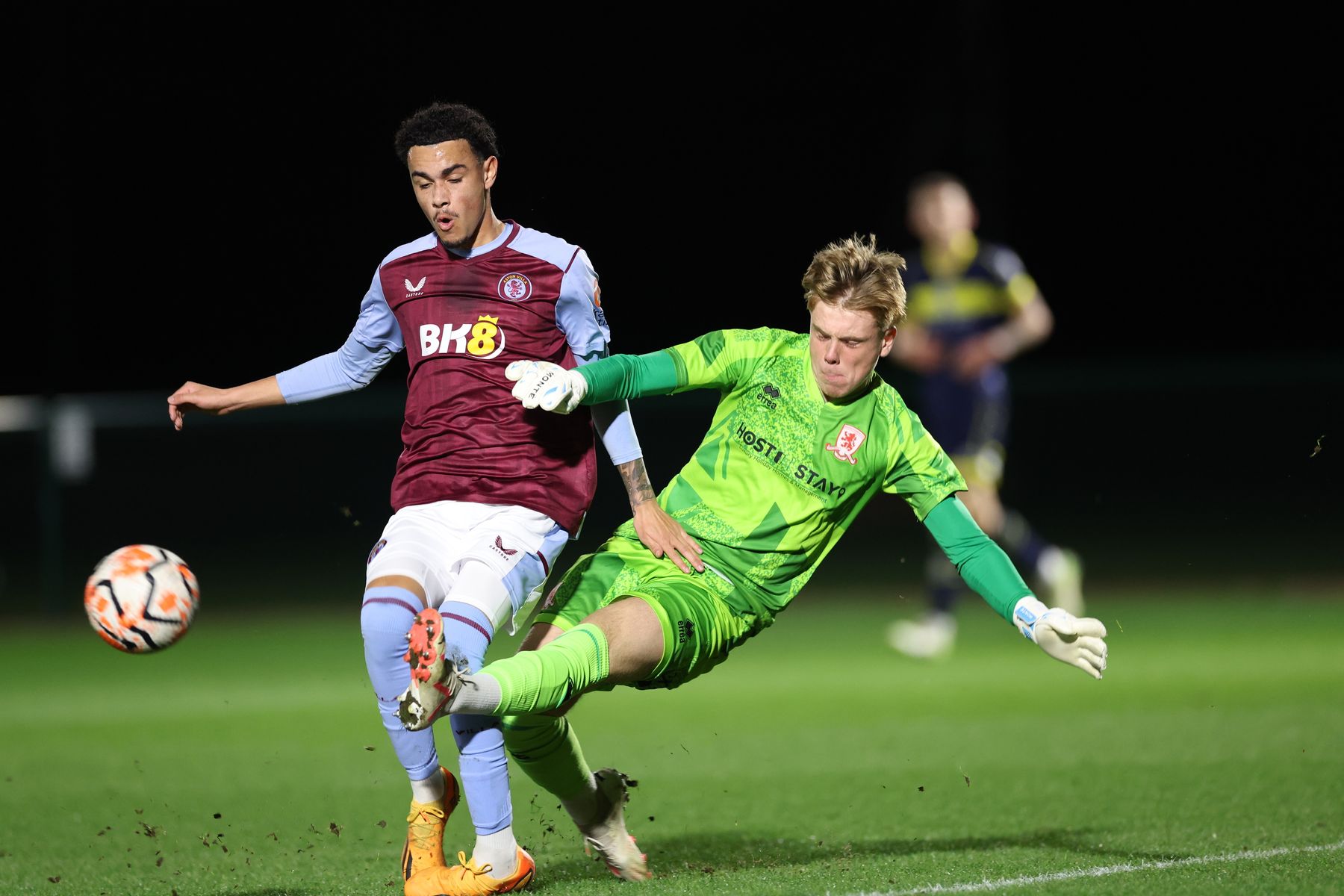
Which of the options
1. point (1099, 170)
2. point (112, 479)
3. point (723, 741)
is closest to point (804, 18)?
point (1099, 170)

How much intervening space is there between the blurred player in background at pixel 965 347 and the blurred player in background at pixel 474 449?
227 inches

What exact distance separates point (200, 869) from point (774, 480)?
7.72 feet

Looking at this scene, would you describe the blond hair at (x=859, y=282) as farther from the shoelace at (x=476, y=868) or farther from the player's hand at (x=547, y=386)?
the shoelace at (x=476, y=868)

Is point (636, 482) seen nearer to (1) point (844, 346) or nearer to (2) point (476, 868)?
(1) point (844, 346)

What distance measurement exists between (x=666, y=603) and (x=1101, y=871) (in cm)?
158

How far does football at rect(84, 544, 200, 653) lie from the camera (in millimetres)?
4566

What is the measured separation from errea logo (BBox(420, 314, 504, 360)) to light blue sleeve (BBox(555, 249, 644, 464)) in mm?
214

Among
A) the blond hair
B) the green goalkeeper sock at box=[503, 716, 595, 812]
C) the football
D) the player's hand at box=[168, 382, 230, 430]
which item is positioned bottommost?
the green goalkeeper sock at box=[503, 716, 595, 812]

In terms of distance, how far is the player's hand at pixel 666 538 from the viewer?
15.7 feet

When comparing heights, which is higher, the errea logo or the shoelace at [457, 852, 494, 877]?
the errea logo

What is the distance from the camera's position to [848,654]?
10.9 metres

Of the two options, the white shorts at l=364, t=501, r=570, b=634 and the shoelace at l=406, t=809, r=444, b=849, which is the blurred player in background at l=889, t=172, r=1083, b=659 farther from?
the shoelace at l=406, t=809, r=444, b=849

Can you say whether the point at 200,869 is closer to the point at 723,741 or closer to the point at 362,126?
the point at 723,741

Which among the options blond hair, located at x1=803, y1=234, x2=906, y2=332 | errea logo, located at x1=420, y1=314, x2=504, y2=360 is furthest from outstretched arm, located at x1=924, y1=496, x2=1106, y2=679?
errea logo, located at x1=420, y1=314, x2=504, y2=360
